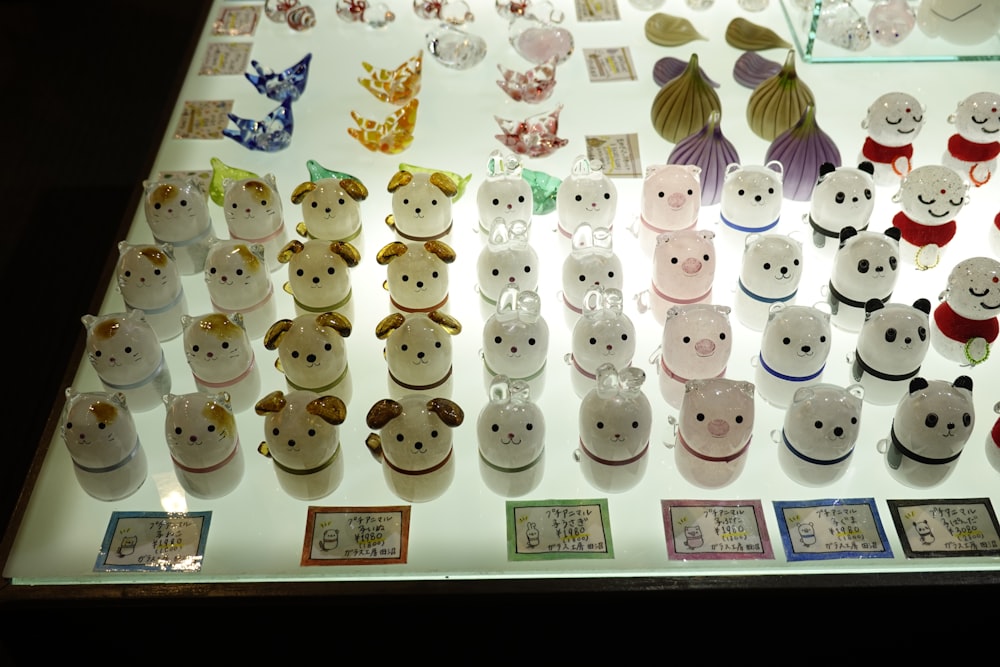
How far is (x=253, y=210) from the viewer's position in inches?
90.2

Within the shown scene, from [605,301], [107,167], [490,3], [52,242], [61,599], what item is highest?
[490,3]

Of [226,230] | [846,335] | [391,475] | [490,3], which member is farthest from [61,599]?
[490,3]

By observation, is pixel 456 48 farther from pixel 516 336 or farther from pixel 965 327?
pixel 965 327

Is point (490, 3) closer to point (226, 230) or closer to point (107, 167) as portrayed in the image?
point (226, 230)

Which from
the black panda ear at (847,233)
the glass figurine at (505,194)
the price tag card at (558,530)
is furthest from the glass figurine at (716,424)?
the glass figurine at (505,194)

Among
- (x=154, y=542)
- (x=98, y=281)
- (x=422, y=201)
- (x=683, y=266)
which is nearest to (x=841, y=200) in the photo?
(x=683, y=266)

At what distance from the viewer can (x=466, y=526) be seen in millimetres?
Result: 1919

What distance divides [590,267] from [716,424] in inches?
17.9

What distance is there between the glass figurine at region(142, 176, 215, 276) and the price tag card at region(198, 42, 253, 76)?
0.72m

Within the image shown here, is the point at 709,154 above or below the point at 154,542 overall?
above

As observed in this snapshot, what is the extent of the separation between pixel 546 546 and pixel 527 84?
1.48 m

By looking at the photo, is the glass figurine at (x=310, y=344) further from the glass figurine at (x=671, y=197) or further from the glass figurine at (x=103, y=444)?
the glass figurine at (x=671, y=197)

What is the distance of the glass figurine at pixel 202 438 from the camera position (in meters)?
1.86

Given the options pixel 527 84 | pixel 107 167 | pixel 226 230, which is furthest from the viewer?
pixel 107 167
